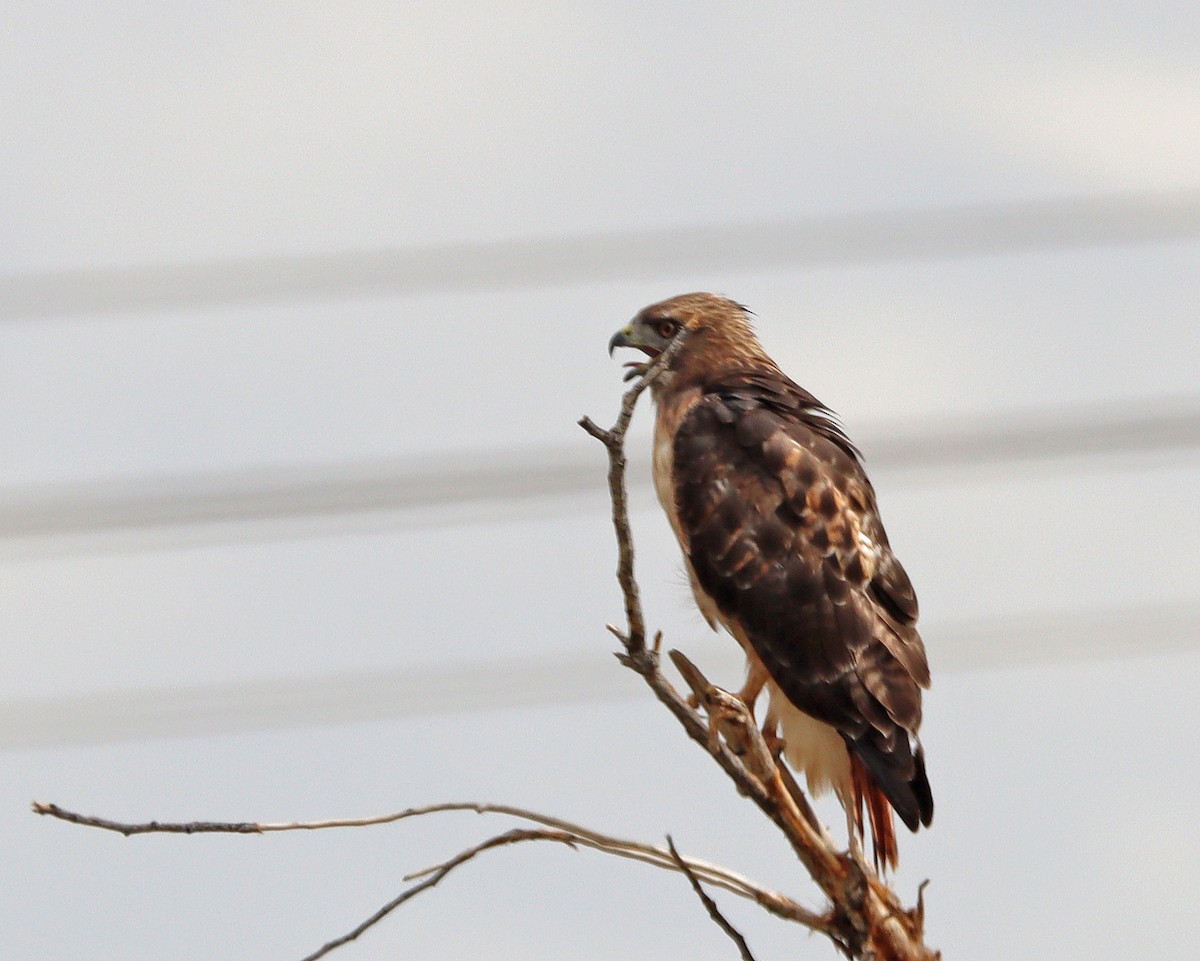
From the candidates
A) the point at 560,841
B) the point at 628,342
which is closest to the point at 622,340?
the point at 628,342

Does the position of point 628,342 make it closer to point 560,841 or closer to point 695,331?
point 695,331

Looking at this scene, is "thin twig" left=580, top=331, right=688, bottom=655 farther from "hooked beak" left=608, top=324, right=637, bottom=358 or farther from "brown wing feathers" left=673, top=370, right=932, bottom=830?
"hooked beak" left=608, top=324, right=637, bottom=358

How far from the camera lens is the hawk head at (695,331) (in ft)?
22.9

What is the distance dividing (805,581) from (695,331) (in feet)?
5.53

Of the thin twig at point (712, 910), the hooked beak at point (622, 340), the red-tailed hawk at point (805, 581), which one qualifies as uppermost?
the hooked beak at point (622, 340)

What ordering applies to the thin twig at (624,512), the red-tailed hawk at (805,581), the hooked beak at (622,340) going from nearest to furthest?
1. the thin twig at (624,512)
2. the red-tailed hawk at (805,581)
3. the hooked beak at (622,340)

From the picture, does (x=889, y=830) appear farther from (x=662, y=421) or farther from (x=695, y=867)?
(x=662, y=421)

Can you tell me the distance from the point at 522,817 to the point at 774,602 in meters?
1.89

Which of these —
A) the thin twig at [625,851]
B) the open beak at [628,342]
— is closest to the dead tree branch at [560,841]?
the thin twig at [625,851]

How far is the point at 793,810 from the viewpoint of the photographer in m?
4.35

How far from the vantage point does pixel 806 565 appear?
233 inches

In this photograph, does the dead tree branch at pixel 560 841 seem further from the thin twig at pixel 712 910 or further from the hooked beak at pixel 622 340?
the hooked beak at pixel 622 340

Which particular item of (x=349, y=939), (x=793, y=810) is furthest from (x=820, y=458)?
(x=349, y=939)

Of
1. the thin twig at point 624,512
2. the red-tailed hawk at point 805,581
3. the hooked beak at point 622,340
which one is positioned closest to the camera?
the thin twig at point 624,512
